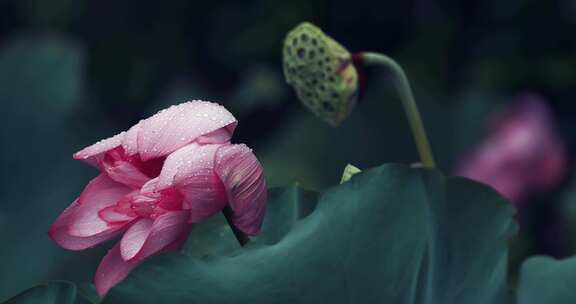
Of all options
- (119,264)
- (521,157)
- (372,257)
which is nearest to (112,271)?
(119,264)

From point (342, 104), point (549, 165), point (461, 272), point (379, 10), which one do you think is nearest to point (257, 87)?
point (379, 10)

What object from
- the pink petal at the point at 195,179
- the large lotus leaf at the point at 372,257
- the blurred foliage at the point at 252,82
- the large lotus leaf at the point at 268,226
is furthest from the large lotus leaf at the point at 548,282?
the blurred foliage at the point at 252,82

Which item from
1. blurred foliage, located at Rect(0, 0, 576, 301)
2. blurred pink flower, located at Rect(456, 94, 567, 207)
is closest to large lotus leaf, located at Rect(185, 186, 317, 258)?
blurred foliage, located at Rect(0, 0, 576, 301)

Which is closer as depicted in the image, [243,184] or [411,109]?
[243,184]

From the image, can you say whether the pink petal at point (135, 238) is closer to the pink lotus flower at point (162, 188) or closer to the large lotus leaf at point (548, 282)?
the pink lotus flower at point (162, 188)

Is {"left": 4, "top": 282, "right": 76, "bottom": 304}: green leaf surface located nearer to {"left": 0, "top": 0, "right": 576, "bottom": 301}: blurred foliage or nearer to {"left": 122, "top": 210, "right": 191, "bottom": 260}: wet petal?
{"left": 122, "top": 210, "right": 191, "bottom": 260}: wet petal

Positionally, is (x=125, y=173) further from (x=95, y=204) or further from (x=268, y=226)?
(x=268, y=226)
